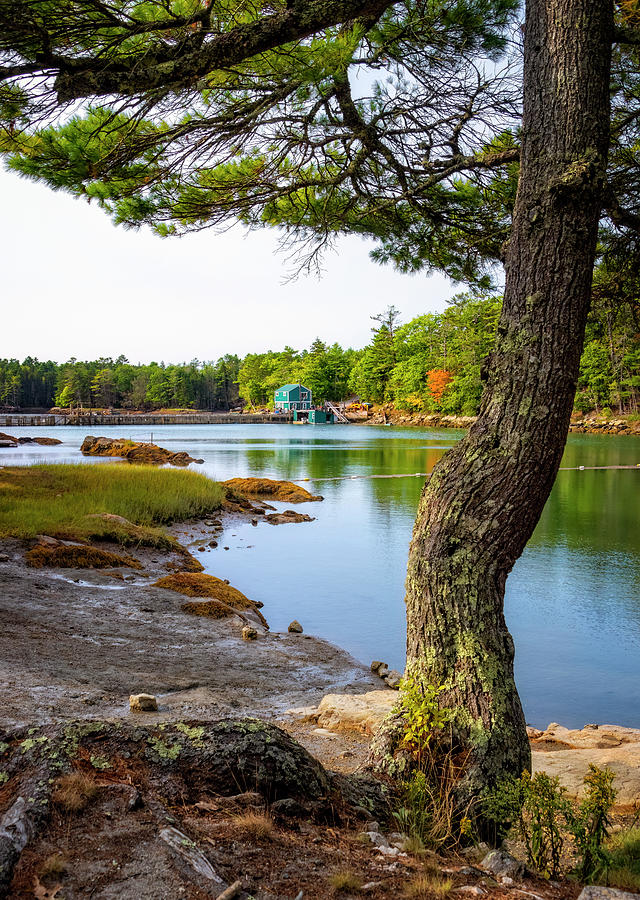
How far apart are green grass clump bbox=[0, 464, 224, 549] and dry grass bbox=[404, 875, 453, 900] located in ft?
30.8

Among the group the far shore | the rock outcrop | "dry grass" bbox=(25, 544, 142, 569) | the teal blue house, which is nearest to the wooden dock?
the far shore

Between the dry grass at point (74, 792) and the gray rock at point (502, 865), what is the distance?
1.45m

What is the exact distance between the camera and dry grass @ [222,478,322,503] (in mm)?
21609

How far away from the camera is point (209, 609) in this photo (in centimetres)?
786

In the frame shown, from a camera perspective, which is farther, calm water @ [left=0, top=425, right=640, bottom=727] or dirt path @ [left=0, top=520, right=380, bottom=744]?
calm water @ [left=0, top=425, right=640, bottom=727]

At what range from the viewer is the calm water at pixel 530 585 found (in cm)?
739

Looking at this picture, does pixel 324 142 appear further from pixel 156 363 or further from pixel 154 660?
pixel 156 363

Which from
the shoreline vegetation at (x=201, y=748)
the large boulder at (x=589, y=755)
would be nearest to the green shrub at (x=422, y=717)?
the shoreline vegetation at (x=201, y=748)

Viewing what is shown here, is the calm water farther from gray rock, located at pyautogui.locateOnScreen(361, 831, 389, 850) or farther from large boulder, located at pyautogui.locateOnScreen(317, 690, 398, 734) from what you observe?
gray rock, located at pyautogui.locateOnScreen(361, 831, 389, 850)

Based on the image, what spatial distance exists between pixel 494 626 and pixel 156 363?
15735 cm

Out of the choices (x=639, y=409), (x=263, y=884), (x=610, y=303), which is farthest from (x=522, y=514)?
(x=639, y=409)

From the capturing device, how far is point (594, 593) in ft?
35.3

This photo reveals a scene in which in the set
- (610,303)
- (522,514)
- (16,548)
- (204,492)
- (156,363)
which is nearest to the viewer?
(522,514)

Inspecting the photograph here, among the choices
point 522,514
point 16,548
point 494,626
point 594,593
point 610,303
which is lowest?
point 594,593
